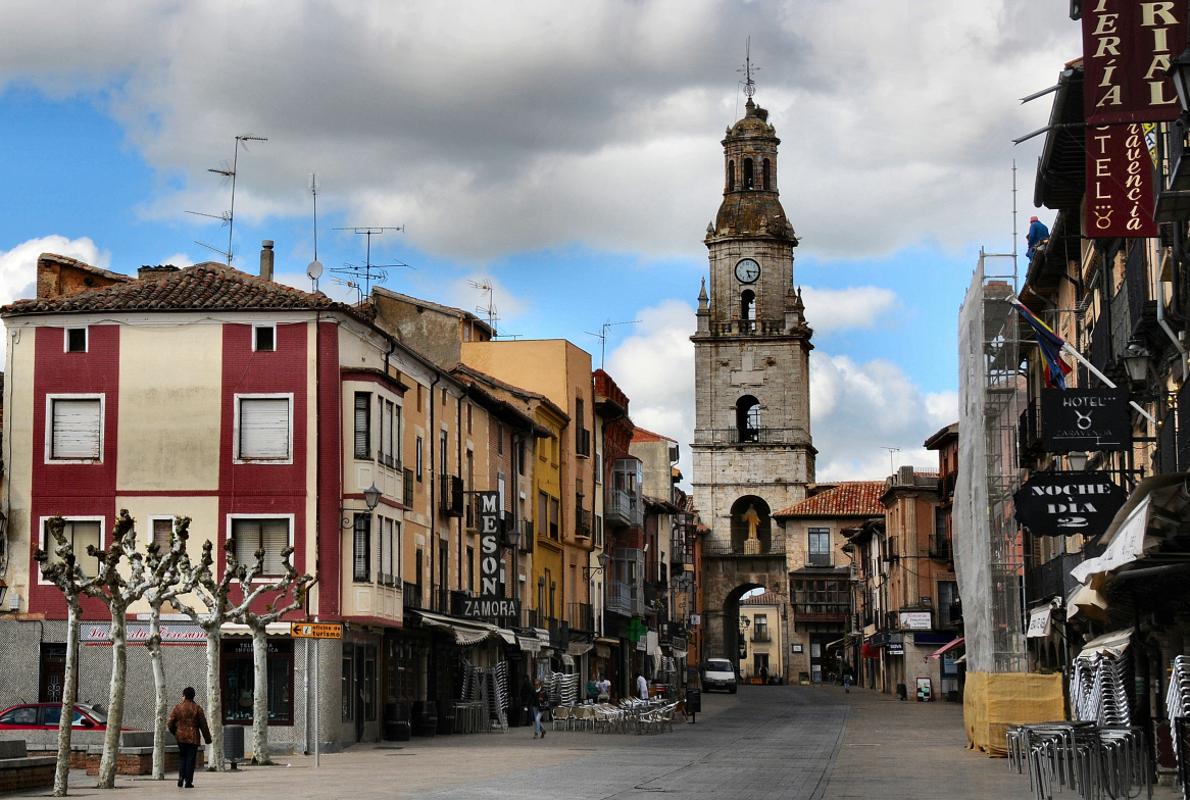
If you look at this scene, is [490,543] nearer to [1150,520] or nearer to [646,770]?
[646,770]

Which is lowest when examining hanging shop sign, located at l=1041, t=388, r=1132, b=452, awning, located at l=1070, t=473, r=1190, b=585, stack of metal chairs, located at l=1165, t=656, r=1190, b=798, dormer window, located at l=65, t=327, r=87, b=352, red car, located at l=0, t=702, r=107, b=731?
red car, located at l=0, t=702, r=107, b=731

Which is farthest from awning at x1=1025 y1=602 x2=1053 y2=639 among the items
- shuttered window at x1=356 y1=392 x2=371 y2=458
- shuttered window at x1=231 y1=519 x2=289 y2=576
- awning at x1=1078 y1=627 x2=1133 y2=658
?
shuttered window at x1=231 y1=519 x2=289 y2=576

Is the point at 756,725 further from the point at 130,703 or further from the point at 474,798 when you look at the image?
the point at 474,798

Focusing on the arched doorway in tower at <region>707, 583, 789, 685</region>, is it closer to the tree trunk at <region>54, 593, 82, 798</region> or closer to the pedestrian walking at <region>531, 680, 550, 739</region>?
the pedestrian walking at <region>531, 680, 550, 739</region>

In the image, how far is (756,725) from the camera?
5797cm

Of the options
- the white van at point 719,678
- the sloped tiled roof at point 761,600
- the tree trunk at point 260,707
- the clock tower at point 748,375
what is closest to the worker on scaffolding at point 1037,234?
the tree trunk at point 260,707

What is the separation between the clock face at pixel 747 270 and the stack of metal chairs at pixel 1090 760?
334ft

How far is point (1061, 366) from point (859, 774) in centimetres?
1212

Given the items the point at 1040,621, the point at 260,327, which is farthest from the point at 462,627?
the point at 1040,621

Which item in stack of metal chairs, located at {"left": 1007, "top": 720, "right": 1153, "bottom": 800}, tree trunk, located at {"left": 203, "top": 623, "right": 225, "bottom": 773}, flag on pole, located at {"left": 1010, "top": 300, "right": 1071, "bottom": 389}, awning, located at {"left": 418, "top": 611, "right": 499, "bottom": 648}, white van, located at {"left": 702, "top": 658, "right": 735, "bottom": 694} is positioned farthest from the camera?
white van, located at {"left": 702, "top": 658, "right": 735, "bottom": 694}

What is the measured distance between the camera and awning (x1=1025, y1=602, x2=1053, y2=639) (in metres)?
41.8

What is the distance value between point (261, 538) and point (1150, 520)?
2746 centimetres

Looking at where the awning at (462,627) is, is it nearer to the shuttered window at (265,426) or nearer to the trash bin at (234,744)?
the shuttered window at (265,426)

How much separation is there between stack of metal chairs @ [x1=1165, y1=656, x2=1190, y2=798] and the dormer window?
1155 inches
